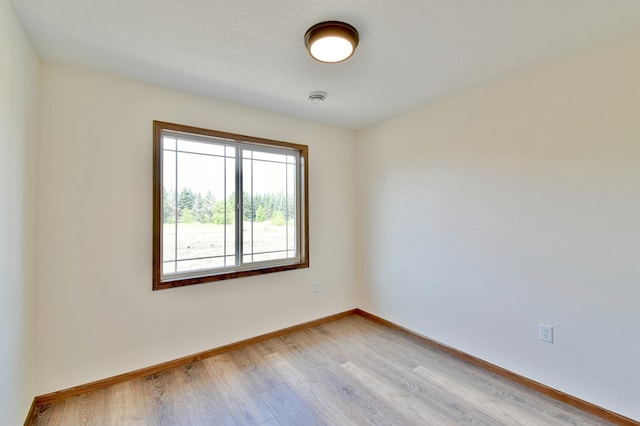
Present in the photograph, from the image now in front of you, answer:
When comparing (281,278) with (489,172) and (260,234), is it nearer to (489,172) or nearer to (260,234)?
(260,234)

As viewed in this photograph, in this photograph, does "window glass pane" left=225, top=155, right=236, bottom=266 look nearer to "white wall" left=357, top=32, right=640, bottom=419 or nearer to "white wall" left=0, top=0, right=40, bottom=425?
"white wall" left=0, top=0, right=40, bottom=425

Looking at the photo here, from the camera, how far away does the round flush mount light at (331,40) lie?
1.62 m

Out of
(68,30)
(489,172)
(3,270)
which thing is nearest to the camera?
(3,270)

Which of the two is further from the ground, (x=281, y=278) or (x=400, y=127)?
(x=400, y=127)

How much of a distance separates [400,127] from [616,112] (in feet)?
5.54

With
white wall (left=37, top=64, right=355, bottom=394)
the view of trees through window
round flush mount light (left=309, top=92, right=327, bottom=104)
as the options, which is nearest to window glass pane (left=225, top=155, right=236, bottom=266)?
the view of trees through window

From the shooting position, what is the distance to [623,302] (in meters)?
1.76

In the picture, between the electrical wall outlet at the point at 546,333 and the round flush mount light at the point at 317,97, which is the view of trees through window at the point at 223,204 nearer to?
the round flush mount light at the point at 317,97

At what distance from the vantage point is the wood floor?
5.98 feet

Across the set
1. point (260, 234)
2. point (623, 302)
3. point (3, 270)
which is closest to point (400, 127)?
point (260, 234)

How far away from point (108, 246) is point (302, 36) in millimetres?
2019

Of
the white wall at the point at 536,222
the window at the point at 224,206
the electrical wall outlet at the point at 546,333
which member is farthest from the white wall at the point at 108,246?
the electrical wall outlet at the point at 546,333

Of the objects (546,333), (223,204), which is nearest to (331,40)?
(223,204)

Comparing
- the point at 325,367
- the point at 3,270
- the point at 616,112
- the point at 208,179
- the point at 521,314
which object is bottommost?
the point at 325,367
